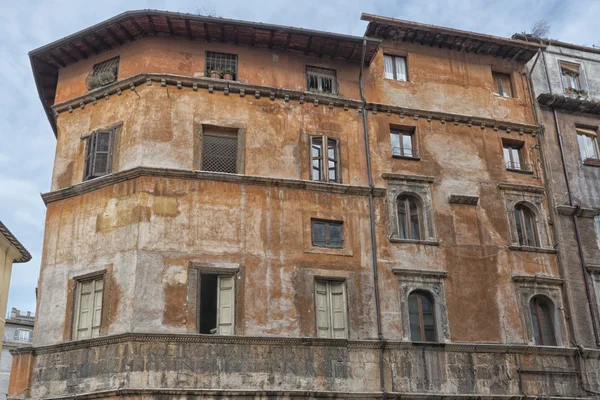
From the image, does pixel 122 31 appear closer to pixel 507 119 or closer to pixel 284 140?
pixel 284 140

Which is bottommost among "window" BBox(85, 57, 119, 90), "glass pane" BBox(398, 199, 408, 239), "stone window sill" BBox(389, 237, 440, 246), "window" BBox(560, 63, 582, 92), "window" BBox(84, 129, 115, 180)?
"stone window sill" BBox(389, 237, 440, 246)

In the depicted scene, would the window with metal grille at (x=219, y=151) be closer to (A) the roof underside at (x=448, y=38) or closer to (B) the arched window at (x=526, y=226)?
(A) the roof underside at (x=448, y=38)

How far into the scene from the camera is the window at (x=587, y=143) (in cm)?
2527

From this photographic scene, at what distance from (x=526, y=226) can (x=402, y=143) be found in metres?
4.93

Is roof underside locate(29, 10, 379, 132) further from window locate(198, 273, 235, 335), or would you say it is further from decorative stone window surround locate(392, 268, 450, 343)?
window locate(198, 273, 235, 335)

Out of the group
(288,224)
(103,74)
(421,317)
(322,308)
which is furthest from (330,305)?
(103,74)

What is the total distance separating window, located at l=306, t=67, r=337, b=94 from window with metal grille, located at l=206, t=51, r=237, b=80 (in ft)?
7.99

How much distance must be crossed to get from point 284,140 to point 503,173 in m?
7.55

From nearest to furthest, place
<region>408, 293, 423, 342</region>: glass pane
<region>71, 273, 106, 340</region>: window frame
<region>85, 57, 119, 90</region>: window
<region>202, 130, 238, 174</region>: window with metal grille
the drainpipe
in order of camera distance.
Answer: <region>71, 273, 106, 340</region>: window frame
the drainpipe
<region>408, 293, 423, 342</region>: glass pane
<region>202, 130, 238, 174</region>: window with metal grille
<region>85, 57, 119, 90</region>: window

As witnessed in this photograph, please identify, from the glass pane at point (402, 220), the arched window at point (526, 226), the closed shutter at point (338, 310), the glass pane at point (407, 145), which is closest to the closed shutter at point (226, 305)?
the closed shutter at point (338, 310)

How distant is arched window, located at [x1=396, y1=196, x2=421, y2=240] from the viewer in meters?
22.0

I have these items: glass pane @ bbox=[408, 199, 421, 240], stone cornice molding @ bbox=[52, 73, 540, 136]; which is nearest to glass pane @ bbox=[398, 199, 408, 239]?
glass pane @ bbox=[408, 199, 421, 240]

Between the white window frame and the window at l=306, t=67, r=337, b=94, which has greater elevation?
the window at l=306, t=67, r=337, b=94

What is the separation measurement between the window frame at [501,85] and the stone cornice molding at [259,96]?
1352 millimetres
